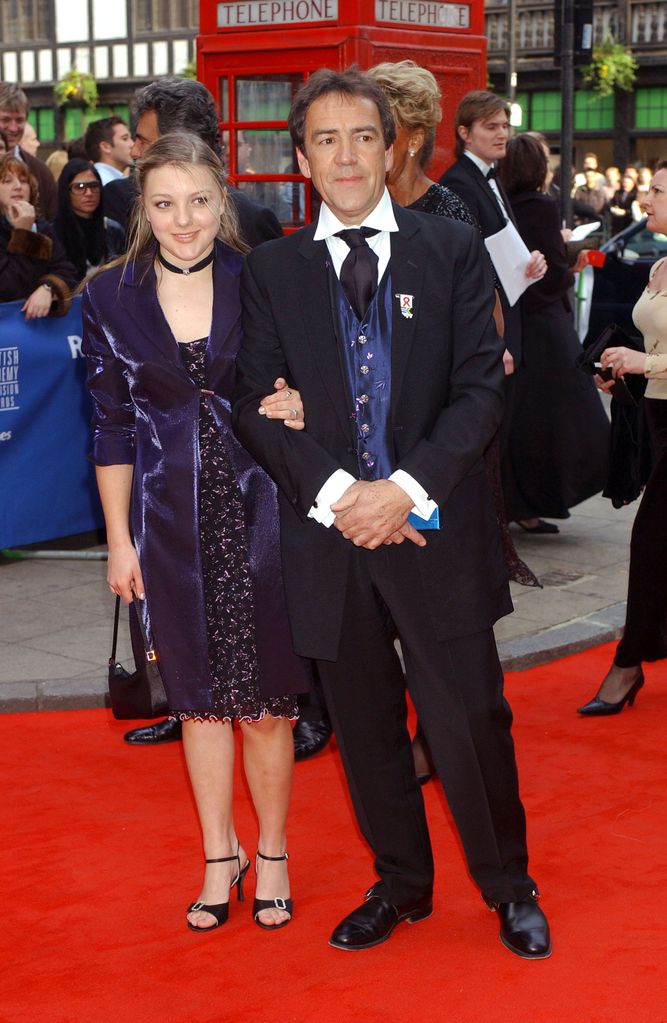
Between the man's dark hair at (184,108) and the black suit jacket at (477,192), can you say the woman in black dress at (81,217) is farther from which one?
the man's dark hair at (184,108)

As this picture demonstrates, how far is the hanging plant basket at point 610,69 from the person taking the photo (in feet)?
111

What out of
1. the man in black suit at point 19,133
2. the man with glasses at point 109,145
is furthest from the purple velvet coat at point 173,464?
the man with glasses at point 109,145

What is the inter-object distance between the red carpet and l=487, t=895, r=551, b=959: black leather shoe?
0.03 m

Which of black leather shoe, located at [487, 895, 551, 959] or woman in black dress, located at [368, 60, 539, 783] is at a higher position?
woman in black dress, located at [368, 60, 539, 783]

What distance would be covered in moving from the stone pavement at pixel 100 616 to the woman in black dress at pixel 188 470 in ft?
7.17

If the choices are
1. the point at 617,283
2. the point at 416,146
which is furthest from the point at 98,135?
the point at 617,283

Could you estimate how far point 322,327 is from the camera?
135 inches

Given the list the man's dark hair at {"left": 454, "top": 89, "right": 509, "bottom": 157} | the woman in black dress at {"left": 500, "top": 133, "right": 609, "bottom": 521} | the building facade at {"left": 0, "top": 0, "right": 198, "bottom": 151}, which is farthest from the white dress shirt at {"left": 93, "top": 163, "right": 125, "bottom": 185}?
the building facade at {"left": 0, "top": 0, "right": 198, "bottom": 151}

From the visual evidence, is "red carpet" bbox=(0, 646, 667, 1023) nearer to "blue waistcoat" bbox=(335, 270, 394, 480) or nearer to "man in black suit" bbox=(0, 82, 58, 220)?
"blue waistcoat" bbox=(335, 270, 394, 480)

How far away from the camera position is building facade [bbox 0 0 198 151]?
135 ft

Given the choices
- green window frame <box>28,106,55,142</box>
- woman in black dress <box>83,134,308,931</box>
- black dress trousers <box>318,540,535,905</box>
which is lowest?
black dress trousers <box>318,540,535,905</box>

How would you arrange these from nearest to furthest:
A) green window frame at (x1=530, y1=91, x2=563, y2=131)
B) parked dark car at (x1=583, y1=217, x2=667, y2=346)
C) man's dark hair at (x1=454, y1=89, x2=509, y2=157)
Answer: man's dark hair at (x1=454, y1=89, x2=509, y2=157)
parked dark car at (x1=583, y1=217, x2=667, y2=346)
green window frame at (x1=530, y1=91, x2=563, y2=131)

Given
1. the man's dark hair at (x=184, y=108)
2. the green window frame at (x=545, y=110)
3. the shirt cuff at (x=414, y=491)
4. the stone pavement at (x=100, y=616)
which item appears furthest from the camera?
the green window frame at (x=545, y=110)

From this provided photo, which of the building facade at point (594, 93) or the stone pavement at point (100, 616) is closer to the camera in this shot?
the stone pavement at point (100, 616)
